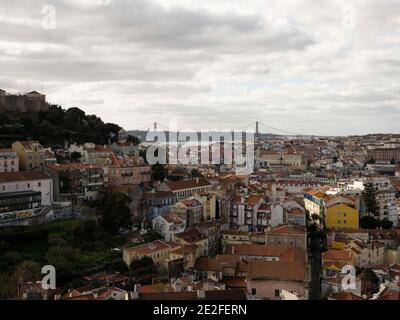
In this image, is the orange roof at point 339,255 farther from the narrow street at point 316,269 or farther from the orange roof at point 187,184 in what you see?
the orange roof at point 187,184

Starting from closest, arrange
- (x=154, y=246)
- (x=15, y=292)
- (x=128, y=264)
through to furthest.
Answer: (x=15, y=292), (x=128, y=264), (x=154, y=246)

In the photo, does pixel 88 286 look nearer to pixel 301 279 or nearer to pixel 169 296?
pixel 169 296

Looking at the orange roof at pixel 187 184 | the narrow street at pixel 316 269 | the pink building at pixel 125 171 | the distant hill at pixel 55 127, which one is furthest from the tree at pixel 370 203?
the distant hill at pixel 55 127

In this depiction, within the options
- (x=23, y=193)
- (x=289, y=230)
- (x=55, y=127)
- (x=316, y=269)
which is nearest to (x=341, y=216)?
(x=289, y=230)

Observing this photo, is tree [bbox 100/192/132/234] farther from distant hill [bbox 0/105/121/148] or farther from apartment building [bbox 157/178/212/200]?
distant hill [bbox 0/105/121/148]
